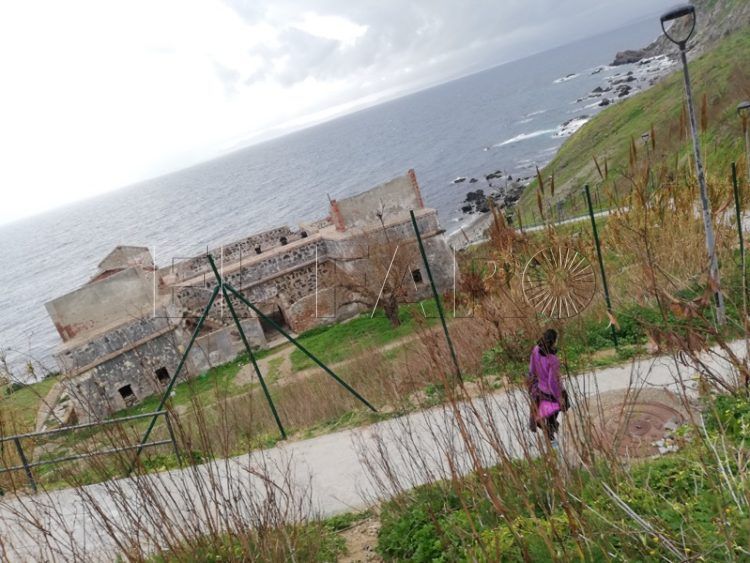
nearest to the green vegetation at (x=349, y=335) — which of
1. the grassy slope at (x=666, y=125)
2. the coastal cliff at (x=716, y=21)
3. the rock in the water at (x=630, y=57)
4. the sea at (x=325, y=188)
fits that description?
the grassy slope at (x=666, y=125)

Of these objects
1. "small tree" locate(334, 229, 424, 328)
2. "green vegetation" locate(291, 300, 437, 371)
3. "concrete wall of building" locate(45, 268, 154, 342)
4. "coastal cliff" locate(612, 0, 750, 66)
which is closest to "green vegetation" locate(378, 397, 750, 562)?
"green vegetation" locate(291, 300, 437, 371)

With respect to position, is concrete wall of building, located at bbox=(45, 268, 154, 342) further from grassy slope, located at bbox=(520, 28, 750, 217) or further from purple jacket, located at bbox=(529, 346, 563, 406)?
grassy slope, located at bbox=(520, 28, 750, 217)

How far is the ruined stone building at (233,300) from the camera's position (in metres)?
21.4

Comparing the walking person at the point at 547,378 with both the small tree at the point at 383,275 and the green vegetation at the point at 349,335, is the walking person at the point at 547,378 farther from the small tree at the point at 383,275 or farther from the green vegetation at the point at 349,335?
the small tree at the point at 383,275

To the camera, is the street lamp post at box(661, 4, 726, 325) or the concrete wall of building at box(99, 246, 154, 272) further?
the concrete wall of building at box(99, 246, 154, 272)

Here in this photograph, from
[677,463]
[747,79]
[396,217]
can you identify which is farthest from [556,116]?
[677,463]

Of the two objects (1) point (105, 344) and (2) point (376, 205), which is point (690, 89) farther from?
(1) point (105, 344)

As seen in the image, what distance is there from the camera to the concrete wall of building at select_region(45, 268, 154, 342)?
2172 cm

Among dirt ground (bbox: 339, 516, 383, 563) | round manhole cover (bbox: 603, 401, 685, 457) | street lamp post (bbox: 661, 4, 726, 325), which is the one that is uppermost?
street lamp post (bbox: 661, 4, 726, 325)

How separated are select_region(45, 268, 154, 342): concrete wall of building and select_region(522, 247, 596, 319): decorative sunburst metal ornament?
55.1 feet

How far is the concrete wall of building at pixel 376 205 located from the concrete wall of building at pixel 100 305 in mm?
9240

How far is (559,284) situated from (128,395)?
1904 centimetres

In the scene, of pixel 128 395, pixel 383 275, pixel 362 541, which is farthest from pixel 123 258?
pixel 362 541

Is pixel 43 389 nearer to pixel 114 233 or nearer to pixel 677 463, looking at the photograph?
pixel 677 463
